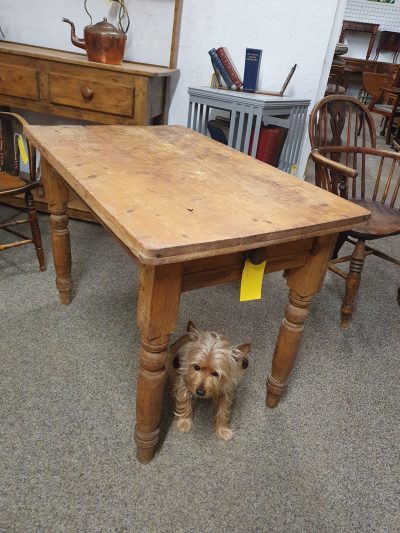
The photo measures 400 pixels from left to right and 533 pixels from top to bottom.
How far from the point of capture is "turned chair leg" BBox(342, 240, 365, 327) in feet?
5.86

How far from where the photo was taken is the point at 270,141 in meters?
2.32

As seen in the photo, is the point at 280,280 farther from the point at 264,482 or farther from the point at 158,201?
the point at 158,201

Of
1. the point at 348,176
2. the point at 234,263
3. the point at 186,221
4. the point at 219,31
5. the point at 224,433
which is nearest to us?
the point at 186,221

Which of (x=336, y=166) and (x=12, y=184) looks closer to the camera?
(x=336, y=166)

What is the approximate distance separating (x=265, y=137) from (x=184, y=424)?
1.64m

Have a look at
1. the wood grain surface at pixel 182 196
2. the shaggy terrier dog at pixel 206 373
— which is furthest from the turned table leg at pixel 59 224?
the shaggy terrier dog at pixel 206 373

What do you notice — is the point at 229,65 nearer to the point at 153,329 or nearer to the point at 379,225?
the point at 379,225

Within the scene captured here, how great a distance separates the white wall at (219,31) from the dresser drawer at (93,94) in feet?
1.93

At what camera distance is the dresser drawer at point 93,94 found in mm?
Result: 2174

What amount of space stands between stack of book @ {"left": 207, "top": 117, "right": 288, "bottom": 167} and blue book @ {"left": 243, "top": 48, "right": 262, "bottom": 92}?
234mm

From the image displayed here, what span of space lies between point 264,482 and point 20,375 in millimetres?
913

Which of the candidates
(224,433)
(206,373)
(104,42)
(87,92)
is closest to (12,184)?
(87,92)

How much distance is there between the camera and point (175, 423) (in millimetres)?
1346

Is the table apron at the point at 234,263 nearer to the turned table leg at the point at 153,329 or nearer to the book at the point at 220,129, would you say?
the turned table leg at the point at 153,329
